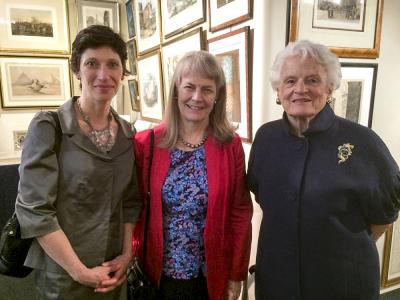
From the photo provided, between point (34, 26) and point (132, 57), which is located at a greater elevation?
point (34, 26)

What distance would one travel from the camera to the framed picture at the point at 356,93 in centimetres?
182

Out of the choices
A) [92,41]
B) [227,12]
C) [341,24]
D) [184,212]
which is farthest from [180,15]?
[184,212]

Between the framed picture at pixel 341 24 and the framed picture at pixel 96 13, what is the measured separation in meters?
2.78

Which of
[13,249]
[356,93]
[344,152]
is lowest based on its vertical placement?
[13,249]

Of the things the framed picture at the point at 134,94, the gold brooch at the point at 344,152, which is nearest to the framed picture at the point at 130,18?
the framed picture at the point at 134,94

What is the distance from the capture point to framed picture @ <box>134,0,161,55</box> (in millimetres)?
2850

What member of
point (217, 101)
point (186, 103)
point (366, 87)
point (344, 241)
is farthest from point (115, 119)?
point (366, 87)

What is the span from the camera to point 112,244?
4.16ft

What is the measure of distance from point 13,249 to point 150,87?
7.50ft

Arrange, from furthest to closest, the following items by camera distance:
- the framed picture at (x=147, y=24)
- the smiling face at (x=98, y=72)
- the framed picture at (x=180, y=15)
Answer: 1. the framed picture at (x=147, y=24)
2. the framed picture at (x=180, y=15)
3. the smiling face at (x=98, y=72)

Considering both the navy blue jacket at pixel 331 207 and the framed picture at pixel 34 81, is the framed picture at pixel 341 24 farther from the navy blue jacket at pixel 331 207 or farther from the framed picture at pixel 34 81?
the framed picture at pixel 34 81

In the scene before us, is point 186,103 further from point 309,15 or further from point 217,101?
point 309,15

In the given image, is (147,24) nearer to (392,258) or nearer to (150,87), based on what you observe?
(150,87)

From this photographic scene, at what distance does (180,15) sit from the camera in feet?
7.82
